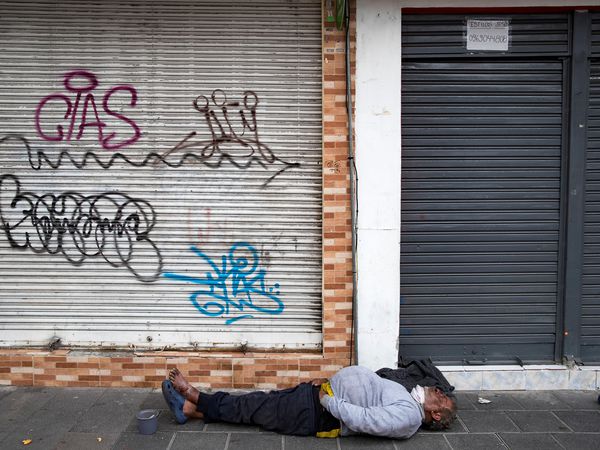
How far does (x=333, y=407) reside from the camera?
13.1 feet

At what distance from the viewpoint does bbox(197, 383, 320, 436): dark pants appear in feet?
13.8

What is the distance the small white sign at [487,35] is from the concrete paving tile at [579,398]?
3.38 meters

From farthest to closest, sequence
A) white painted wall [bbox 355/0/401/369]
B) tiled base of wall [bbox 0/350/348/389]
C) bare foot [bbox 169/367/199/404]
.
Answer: tiled base of wall [bbox 0/350/348/389] < white painted wall [bbox 355/0/401/369] < bare foot [bbox 169/367/199/404]

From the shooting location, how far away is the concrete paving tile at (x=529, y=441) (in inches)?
158

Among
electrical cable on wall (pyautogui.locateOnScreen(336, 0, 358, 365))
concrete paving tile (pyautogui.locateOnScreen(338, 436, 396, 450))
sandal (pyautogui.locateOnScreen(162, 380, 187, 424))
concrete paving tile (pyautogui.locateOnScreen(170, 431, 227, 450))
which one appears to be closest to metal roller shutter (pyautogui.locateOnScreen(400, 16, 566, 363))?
electrical cable on wall (pyautogui.locateOnScreen(336, 0, 358, 365))

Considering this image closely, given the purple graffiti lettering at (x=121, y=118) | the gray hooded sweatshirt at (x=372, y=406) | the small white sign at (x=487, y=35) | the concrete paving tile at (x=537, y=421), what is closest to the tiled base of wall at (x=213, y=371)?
the concrete paving tile at (x=537, y=421)

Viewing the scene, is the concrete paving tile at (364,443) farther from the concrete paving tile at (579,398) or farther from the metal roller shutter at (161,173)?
the concrete paving tile at (579,398)

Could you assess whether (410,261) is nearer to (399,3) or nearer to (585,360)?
(585,360)

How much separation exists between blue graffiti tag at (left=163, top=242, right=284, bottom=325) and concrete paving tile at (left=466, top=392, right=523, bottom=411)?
201cm

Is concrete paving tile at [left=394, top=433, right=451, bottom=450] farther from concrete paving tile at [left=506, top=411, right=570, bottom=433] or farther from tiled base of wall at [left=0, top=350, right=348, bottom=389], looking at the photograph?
tiled base of wall at [left=0, top=350, right=348, bottom=389]

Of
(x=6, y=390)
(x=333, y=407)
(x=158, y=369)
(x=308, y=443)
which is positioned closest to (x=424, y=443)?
(x=333, y=407)

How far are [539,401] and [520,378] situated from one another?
27 cm

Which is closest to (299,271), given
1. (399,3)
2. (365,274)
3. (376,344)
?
(365,274)

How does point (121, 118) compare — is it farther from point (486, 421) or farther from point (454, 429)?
point (486, 421)
